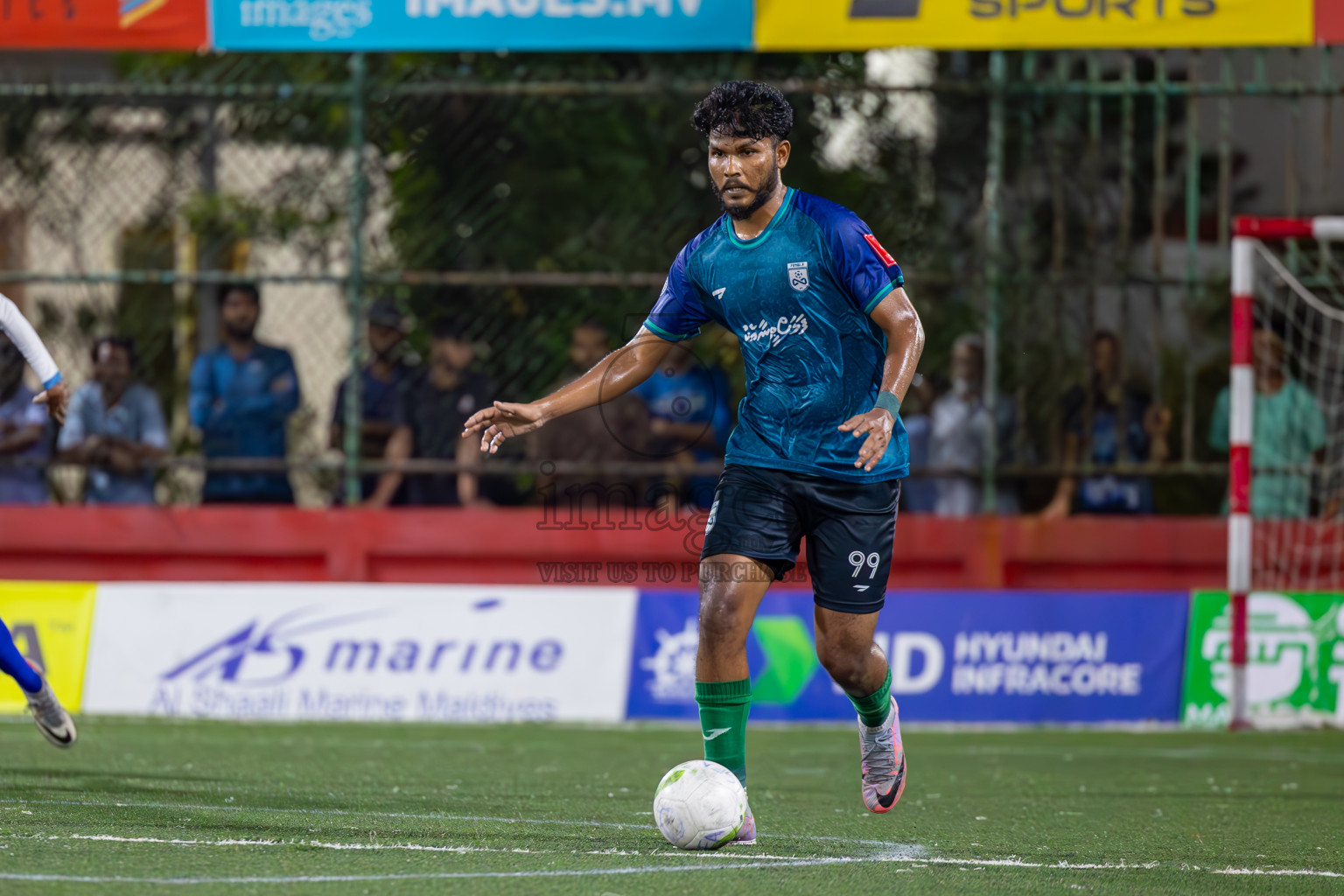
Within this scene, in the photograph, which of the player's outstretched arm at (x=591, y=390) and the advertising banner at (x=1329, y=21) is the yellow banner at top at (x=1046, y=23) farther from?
the player's outstretched arm at (x=591, y=390)

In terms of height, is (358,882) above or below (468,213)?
below

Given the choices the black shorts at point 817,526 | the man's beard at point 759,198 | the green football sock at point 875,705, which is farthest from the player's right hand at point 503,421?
the green football sock at point 875,705

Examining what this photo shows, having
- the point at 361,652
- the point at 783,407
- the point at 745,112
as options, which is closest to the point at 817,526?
the point at 783,407

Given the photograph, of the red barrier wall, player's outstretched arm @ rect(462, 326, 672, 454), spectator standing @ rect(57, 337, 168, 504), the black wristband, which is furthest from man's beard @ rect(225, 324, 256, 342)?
the black wristband

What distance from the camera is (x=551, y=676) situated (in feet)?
34.6

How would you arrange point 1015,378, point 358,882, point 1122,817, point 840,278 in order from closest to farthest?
point 358,882 → point 840,278 → point 1122,817 → point 1015,378

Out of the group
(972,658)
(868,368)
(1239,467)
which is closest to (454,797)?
(868,368)

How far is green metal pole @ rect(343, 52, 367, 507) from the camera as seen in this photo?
11.3 m

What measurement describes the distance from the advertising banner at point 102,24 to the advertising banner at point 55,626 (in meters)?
3.48

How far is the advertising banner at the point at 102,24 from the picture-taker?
1077 centimetres

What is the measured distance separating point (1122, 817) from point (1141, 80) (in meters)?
7.13

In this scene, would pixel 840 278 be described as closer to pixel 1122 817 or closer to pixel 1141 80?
pixel 1122 817

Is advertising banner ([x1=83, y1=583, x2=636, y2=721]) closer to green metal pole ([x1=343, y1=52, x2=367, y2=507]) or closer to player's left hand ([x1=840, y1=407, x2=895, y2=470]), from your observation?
green metal pole ([x1=343, y1=52, x2=367, y2=507])

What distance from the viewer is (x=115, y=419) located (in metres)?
11.3
